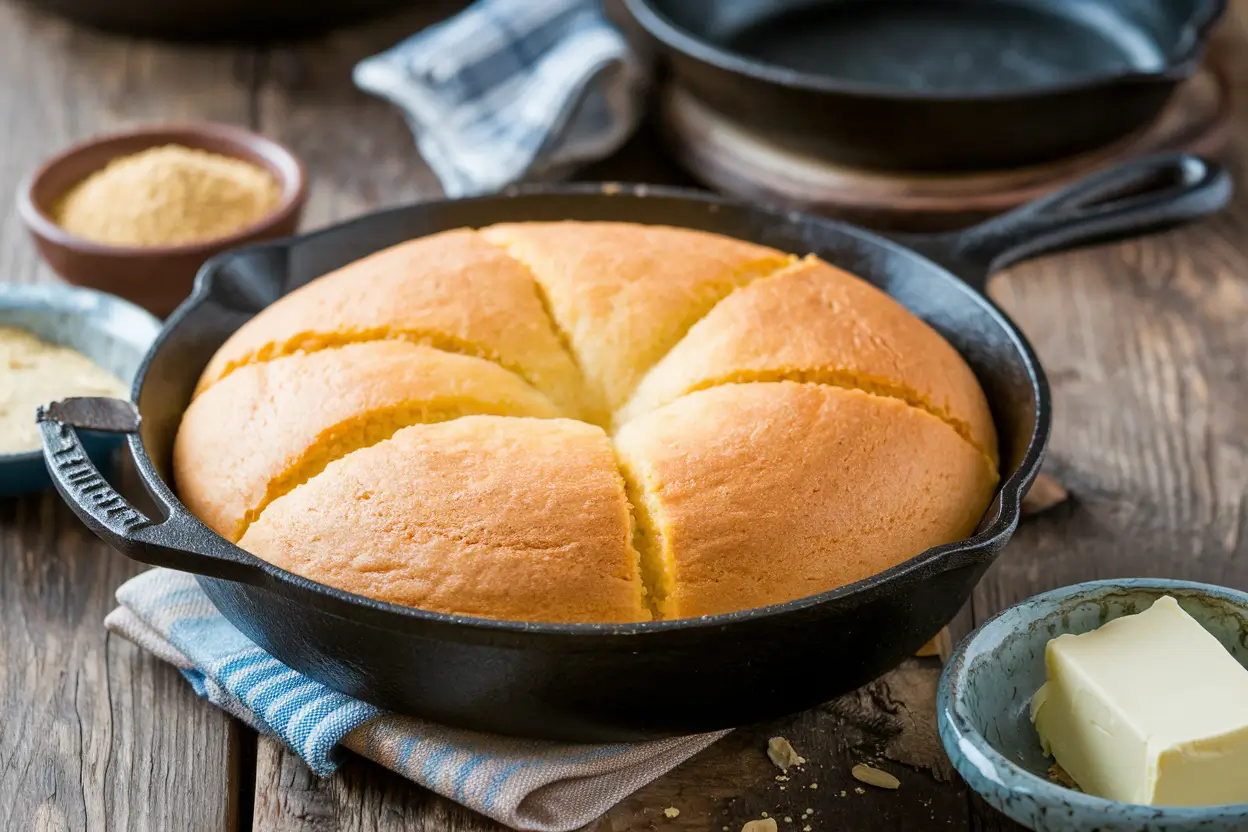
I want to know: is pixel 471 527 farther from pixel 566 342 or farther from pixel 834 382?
pixel 834 382

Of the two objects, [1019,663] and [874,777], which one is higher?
[1019,663]

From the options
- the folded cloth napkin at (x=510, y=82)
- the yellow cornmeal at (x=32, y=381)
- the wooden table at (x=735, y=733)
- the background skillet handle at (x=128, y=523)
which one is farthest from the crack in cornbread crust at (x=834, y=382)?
the folded cloth napkin at (x=510, y=82)

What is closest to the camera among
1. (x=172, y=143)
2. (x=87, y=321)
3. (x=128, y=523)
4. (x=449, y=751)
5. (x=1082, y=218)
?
(x=128, y=523)

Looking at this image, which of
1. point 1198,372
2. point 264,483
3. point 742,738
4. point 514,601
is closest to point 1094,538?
point 1198,372

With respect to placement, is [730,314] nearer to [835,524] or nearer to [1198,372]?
[835,524]

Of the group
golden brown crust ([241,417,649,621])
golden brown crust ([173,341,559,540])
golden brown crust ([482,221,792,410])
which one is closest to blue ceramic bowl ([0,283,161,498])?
golden brown crust ([173,341,559,540])

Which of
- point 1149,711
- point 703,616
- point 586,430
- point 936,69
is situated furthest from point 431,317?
point 936,69

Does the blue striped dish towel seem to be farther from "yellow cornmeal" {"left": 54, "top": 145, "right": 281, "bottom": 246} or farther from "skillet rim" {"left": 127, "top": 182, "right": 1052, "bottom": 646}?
"yellow cornmeal" {"left": 54, "top": 145, "right": 281, "bottom": 246}
